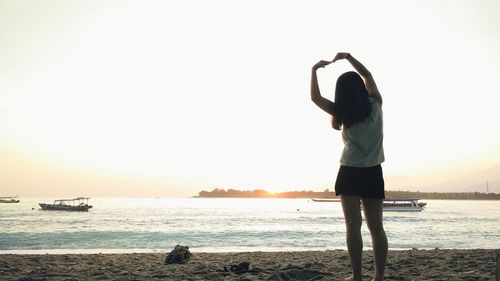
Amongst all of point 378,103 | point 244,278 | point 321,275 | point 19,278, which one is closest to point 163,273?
point 244,278

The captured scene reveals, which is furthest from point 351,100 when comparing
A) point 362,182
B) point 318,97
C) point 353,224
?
point 353,224

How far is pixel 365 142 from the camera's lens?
3.37 metres

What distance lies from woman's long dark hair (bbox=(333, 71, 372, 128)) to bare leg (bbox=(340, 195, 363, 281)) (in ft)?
2.05

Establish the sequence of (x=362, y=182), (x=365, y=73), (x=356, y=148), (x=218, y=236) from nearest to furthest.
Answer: (x=362, y=182), (x=356, y=148), (x=365, y=73), (x=218, y=236)

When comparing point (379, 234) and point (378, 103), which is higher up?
point (378, 103)

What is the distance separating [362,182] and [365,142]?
0.33 meters

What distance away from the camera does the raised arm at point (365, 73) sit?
3516 millimetres

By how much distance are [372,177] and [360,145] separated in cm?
27

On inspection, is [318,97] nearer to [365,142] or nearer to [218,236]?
[365,142]

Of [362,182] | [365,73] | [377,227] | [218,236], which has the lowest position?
[218,236]

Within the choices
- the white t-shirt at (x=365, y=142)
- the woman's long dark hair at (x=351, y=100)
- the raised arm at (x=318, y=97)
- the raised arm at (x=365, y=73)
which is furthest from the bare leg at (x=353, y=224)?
the raised arm at (x=365, y=73)

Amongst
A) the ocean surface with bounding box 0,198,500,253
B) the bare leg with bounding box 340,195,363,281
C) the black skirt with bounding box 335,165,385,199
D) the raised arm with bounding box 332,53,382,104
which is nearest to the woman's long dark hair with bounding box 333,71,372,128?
the raised arm with bounding box 332,53,382,104

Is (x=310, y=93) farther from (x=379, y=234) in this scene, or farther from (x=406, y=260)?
(x=406, y=260)

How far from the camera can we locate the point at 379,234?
11.5ft
